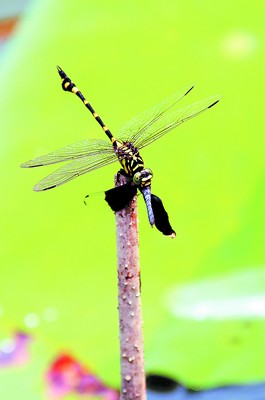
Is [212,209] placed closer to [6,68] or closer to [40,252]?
[40,252]

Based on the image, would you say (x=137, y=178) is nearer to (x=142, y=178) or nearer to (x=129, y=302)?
(x=142, y=178)

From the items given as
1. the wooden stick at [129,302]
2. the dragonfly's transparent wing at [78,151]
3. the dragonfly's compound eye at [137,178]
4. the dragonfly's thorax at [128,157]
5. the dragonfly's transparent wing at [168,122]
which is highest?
the dragonfly's transparent wing at [168,122]

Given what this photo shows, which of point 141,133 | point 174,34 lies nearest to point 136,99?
point 174,34

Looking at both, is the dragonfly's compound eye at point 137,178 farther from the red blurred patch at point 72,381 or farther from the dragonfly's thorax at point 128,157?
the red blurred patch at point 72,381

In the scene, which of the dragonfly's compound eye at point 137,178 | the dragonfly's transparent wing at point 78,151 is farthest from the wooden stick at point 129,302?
the dragonfly's transparent wing at point 78,151

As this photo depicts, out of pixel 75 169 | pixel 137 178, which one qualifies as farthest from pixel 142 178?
pixel 75 169

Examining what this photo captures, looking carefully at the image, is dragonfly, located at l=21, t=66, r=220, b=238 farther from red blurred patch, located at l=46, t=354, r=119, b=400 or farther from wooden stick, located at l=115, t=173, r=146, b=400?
red blurred patch, located at l=46, t=354, r=119, b=400

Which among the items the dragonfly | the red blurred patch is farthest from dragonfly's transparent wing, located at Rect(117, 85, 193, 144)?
the red blurred patch

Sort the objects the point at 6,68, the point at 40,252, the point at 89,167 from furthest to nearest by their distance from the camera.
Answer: the point at 6,68 < the point at 40,252 < the point at 89,167
